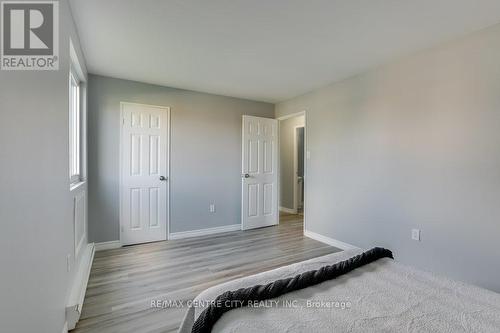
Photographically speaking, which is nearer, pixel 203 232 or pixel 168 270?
pixel 168 270

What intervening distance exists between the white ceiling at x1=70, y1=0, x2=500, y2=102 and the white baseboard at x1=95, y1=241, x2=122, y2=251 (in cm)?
230

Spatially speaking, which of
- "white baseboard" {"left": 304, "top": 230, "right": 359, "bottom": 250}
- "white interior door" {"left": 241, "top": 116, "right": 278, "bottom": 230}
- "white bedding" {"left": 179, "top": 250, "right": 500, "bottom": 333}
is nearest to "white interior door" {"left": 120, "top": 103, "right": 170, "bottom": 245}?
"white interior door" {"left": 241, "top": 116, "right": 278, "bottom": 230}

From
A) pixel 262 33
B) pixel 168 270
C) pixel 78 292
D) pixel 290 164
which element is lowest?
pixel 168 270

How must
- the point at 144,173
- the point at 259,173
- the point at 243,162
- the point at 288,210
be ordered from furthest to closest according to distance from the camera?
the point at 288,210 → the point at 259,173 → the point at 243,162 → the point at 144,173

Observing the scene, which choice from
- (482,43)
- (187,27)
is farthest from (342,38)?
(187,27)

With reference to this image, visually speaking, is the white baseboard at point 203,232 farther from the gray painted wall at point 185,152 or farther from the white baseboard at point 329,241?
the white baseboard at point 329,241

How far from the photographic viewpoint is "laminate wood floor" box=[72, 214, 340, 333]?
190 centimetres

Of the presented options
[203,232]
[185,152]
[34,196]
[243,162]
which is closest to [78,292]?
[34,196]

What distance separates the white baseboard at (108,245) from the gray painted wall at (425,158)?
3.05 metres

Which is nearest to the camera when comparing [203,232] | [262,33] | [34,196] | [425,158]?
[34,196]

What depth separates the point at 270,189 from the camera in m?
4.68

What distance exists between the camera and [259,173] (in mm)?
4551

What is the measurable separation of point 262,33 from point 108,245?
10.8ft

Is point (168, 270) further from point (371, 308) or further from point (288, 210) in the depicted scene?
point (288, 210)
